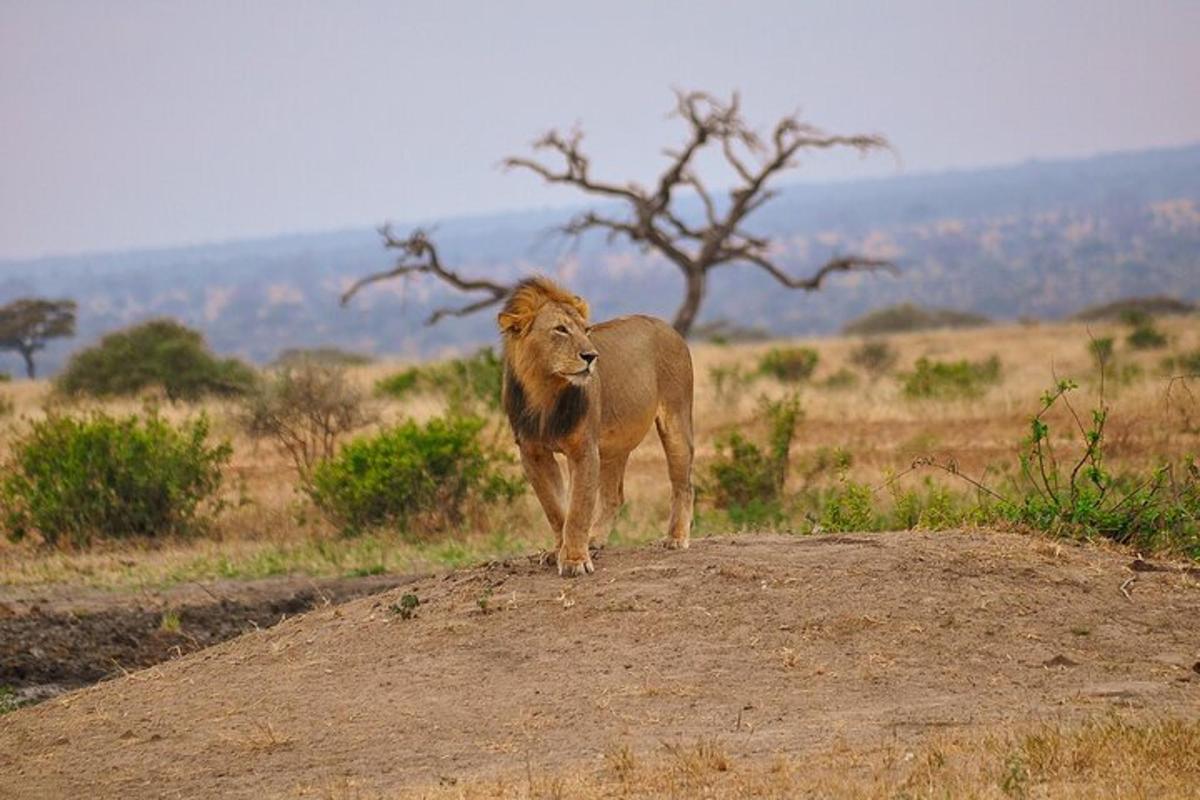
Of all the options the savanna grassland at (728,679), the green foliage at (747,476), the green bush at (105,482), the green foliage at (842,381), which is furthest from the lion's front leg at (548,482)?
the green foliage at (842,381)

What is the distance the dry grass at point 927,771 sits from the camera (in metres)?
6.67

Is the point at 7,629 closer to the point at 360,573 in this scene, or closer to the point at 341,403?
the point at 360,573

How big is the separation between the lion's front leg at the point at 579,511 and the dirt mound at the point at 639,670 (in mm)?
116

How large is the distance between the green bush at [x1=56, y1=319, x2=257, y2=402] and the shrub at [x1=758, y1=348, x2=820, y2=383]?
399 inches

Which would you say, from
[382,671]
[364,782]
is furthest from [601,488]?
[364,782]

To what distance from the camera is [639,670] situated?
28.7 feet

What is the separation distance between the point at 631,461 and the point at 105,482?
19.9 feet

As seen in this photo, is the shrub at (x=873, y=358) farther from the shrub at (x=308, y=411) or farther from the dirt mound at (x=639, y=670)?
the dirt mound at (x=639, y=670)

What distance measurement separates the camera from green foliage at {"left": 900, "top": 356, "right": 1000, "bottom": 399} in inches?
997

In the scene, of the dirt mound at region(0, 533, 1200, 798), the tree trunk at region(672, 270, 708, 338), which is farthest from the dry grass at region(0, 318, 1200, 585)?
the dirt mound at region(0, 533, 1200, 798)

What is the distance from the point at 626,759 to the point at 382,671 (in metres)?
2.26

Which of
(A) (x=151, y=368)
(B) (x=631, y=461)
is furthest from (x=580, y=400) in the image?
(A) (x=151, y=368)

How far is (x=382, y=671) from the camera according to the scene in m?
9.16

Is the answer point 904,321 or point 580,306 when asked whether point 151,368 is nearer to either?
point 580,306
